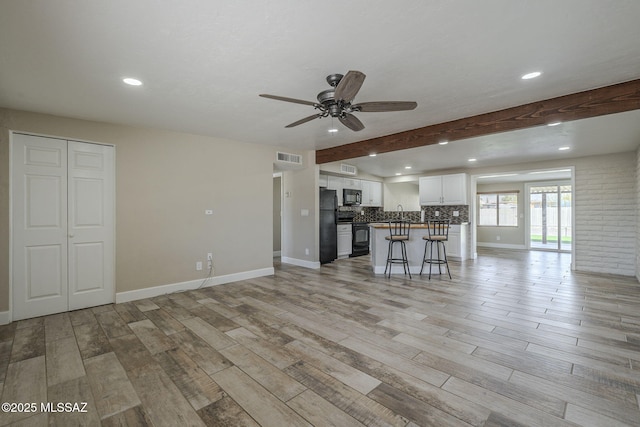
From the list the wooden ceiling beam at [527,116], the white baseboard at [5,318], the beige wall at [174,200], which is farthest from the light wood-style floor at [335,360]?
the wooden ceiling beam at [527,116]

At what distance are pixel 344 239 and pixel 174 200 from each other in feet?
14.1

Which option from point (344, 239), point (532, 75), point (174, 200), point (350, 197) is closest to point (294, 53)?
point (532, 75)

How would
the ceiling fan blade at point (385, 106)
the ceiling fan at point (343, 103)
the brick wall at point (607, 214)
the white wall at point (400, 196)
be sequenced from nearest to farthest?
the ceiling fan at point (343, 103), the ceiling fan blade at point (385, 106), the brick wall at point (607, 214), the white wall at point (400, 196)

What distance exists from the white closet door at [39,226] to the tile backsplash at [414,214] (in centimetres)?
595

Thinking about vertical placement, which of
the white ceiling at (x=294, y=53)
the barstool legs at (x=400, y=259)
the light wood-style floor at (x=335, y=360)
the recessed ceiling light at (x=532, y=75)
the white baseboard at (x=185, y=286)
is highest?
the recessed ceiling light at (x=532, y=75)

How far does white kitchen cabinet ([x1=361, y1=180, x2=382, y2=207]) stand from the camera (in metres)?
8.53

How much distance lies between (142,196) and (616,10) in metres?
5.17

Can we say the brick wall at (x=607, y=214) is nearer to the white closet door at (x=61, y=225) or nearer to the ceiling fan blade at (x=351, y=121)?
the ceiling fan blade at (x=351, y=121)

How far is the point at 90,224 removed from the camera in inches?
150

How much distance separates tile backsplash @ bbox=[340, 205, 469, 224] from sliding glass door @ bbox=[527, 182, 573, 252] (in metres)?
3.38

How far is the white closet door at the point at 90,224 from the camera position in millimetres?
3701

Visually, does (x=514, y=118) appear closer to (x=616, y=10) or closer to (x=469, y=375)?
(x=616, y=10)

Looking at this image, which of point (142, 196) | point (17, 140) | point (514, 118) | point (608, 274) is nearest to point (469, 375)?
point (514, 118)

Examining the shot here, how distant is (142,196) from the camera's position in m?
4.11
